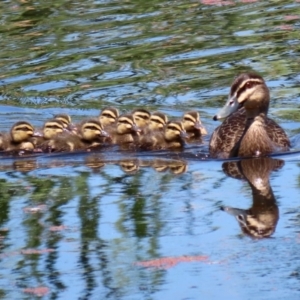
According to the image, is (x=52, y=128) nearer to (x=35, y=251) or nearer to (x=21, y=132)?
(x=21, y=132)

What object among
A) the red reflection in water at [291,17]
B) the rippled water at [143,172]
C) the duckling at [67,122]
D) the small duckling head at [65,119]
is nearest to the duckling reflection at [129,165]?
the rippled water at [143,172]

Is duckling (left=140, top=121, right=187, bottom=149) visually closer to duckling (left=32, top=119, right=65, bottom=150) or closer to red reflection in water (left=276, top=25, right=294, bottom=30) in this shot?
duckling (left=32, top=119, right=65, bottom=150)

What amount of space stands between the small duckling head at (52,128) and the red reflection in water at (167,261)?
3493 millimetres

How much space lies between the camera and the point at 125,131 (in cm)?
916

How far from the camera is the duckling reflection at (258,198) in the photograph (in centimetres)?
621

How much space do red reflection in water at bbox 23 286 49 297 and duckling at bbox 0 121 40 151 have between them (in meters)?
3.64

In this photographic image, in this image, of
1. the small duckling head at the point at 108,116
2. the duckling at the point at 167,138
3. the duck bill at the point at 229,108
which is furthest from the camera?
the small duckling head at the point at 108,116

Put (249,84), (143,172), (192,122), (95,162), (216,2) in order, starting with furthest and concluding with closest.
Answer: (216,2) < (192,122) < (95,162) < (249,84) < (143,172)

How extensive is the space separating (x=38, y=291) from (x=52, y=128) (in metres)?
3.80

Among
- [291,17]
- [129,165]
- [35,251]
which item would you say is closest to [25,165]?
[129,165]

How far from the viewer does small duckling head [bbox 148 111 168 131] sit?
912 centimetres

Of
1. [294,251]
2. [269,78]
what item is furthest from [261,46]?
[294,251]

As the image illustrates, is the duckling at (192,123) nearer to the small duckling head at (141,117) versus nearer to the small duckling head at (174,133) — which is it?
the small duckling head at (174,133)

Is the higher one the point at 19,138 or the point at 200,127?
the point at 19,138
